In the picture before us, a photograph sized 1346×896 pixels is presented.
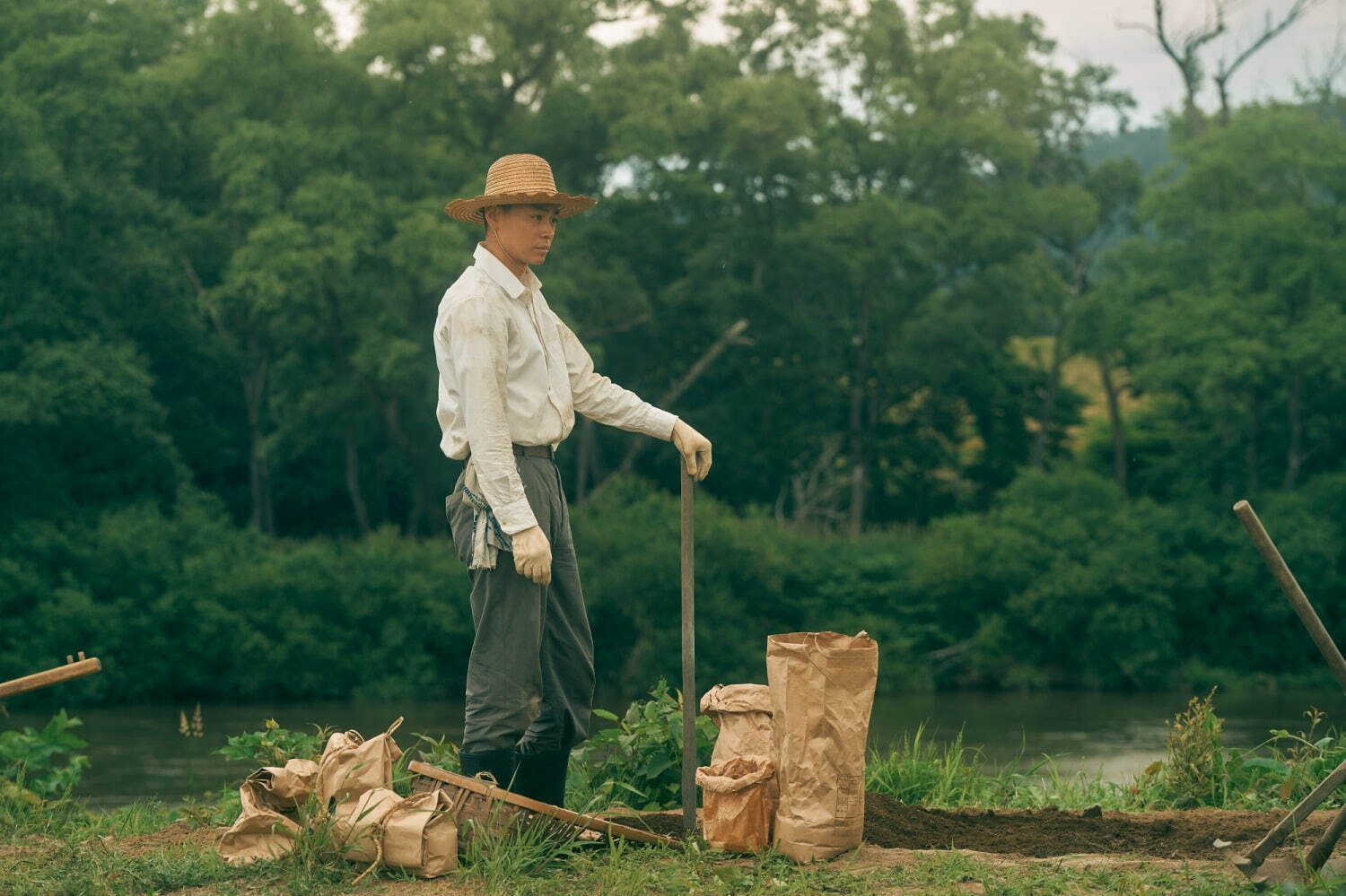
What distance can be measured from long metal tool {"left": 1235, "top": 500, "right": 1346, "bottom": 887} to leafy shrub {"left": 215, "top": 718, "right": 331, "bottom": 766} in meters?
3.05

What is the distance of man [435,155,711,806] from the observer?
459 centimetres

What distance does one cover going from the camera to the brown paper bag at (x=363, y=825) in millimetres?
4348

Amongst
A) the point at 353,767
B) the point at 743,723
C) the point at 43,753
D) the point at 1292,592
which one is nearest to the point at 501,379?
the point at 353,767

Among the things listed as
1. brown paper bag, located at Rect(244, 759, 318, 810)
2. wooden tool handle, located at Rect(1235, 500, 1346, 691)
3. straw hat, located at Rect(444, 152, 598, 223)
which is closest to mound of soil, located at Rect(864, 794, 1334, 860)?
wooden tool handle, located at Rect(1235, 500, 1346, 691)

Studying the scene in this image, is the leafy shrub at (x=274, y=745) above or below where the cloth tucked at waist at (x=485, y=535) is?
below

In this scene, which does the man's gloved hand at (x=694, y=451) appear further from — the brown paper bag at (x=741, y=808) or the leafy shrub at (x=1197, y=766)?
the leafy shrub at (x=1197, y=766)

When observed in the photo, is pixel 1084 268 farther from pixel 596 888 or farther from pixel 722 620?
pixel 596 888

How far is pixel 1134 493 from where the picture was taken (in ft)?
111

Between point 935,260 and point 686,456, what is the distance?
2973 cm

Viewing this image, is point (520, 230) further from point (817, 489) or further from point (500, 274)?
point (817, 489)

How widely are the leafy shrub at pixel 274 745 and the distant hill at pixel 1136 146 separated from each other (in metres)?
31.5

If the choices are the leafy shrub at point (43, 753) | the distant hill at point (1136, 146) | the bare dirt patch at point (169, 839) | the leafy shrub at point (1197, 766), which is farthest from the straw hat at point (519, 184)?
the distant hill at point (1136, 146)

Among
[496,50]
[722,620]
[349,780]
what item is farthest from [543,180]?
[496,50]

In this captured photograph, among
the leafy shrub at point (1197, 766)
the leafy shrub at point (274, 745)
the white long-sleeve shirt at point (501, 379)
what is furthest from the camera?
the leafy shrub at point (1197, 766)
